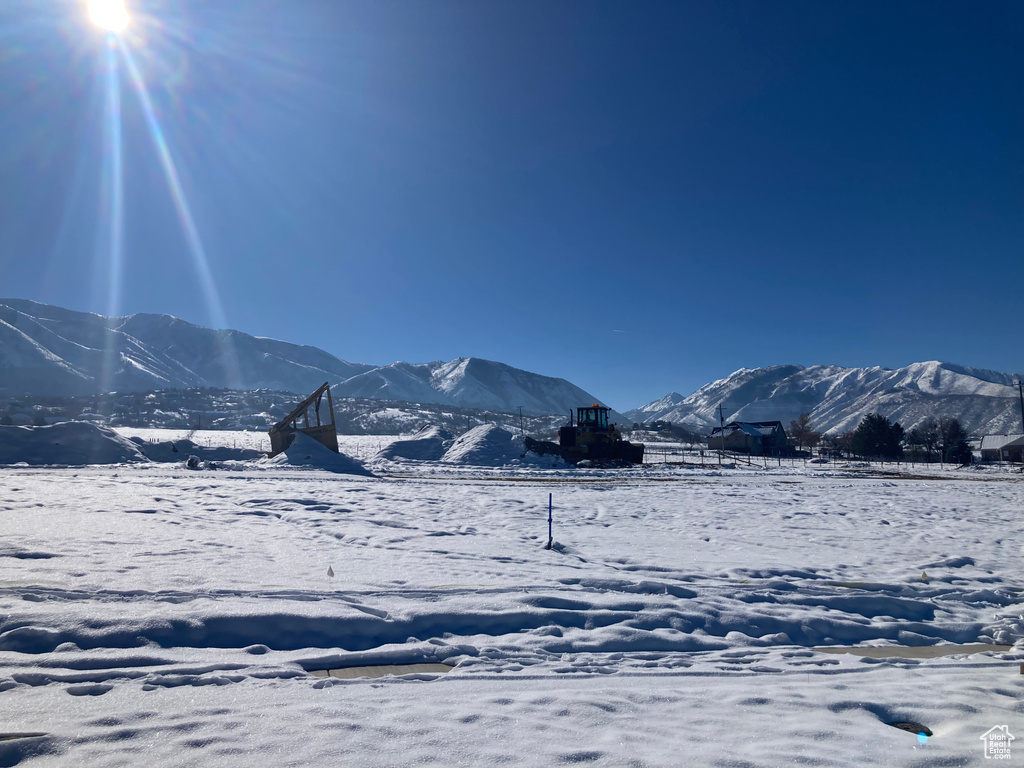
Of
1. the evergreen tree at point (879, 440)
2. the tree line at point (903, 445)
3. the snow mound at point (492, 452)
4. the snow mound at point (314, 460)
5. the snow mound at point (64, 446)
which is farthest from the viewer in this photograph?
the evergreen tree at point (879, 440)

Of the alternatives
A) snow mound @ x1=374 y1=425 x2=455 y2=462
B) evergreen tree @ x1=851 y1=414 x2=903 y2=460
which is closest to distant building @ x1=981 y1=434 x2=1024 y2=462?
evergreen tree @ x1=851 y1=414 x2=903 y2=460

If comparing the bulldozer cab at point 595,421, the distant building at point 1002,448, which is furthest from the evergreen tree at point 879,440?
the bulldozer cab at point 595,421

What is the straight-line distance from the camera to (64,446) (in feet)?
80.6

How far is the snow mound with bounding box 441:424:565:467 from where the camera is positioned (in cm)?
→ 3088

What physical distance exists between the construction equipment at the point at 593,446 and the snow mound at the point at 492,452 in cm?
110

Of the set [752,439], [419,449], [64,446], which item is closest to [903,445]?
[752,439]

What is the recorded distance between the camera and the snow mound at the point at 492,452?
3088 cm

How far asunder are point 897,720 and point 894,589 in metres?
3.80

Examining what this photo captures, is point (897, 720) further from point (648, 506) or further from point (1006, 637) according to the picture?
point (648, 506)

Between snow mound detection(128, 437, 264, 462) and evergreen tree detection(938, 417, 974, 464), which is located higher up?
evergreen tree detection(938, 417, 974, 464)

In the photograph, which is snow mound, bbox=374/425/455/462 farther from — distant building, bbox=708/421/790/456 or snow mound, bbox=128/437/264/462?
distant building, bbox=708/421/790/456

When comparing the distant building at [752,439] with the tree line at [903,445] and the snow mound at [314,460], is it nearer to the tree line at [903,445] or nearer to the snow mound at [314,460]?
the tree line at [903,445]

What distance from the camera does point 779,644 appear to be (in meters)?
5.15

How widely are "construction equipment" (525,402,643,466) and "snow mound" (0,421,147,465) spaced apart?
22479 millimetres
